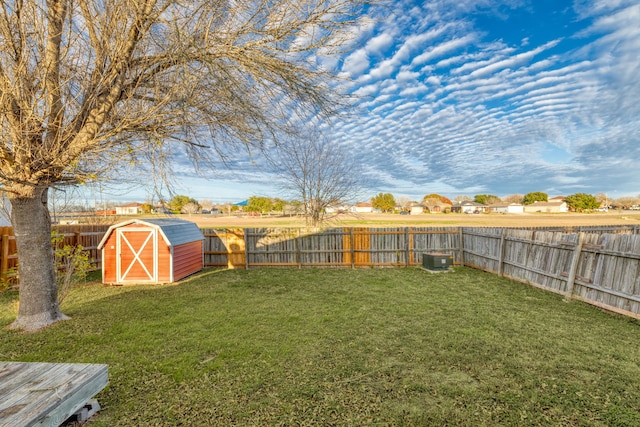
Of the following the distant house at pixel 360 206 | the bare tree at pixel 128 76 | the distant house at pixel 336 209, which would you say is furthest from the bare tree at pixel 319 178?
the bare tree at pixel 128 76

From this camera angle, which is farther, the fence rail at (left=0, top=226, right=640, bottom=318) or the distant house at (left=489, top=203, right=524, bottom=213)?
the distant house at (left=489, top=203, right=524, bottom=213)

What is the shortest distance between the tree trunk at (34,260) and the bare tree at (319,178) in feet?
32.2

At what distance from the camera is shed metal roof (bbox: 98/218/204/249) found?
8.21m

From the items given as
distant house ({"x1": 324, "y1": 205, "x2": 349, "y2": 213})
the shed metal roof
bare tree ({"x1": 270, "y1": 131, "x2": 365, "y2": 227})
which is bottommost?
the shed metal roof

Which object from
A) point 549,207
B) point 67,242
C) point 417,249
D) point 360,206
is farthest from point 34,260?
point 549,207

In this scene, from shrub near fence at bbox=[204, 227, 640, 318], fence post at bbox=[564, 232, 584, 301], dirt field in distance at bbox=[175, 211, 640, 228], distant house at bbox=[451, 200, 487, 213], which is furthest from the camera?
distant house at bbox=[451, 200, 487, 213]

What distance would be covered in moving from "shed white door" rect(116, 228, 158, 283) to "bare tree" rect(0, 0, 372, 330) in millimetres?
3603

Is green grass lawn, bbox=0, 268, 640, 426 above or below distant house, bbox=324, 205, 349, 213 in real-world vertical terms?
below

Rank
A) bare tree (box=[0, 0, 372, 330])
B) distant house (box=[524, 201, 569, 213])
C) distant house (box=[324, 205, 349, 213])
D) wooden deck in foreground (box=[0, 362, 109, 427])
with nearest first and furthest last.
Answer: wooden deck in foreground (box=[0, 362, 109, 427]), bare tree (box=[0, 0, 372, 330]), distant house (box=[324, 205, 349, 213]), distant house (box=[524, 201, 569, 213])

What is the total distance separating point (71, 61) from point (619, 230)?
19.6 m

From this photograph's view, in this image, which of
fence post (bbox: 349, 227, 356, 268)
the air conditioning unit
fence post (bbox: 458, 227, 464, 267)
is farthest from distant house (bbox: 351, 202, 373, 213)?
the air conditioning unit

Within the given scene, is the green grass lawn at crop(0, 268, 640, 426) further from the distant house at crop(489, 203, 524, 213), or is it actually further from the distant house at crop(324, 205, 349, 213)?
the distant house at crop(489, 203, 524, 213)

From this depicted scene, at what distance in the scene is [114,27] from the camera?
3.76 metres

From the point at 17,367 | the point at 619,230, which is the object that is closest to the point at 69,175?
the point at 17,367
